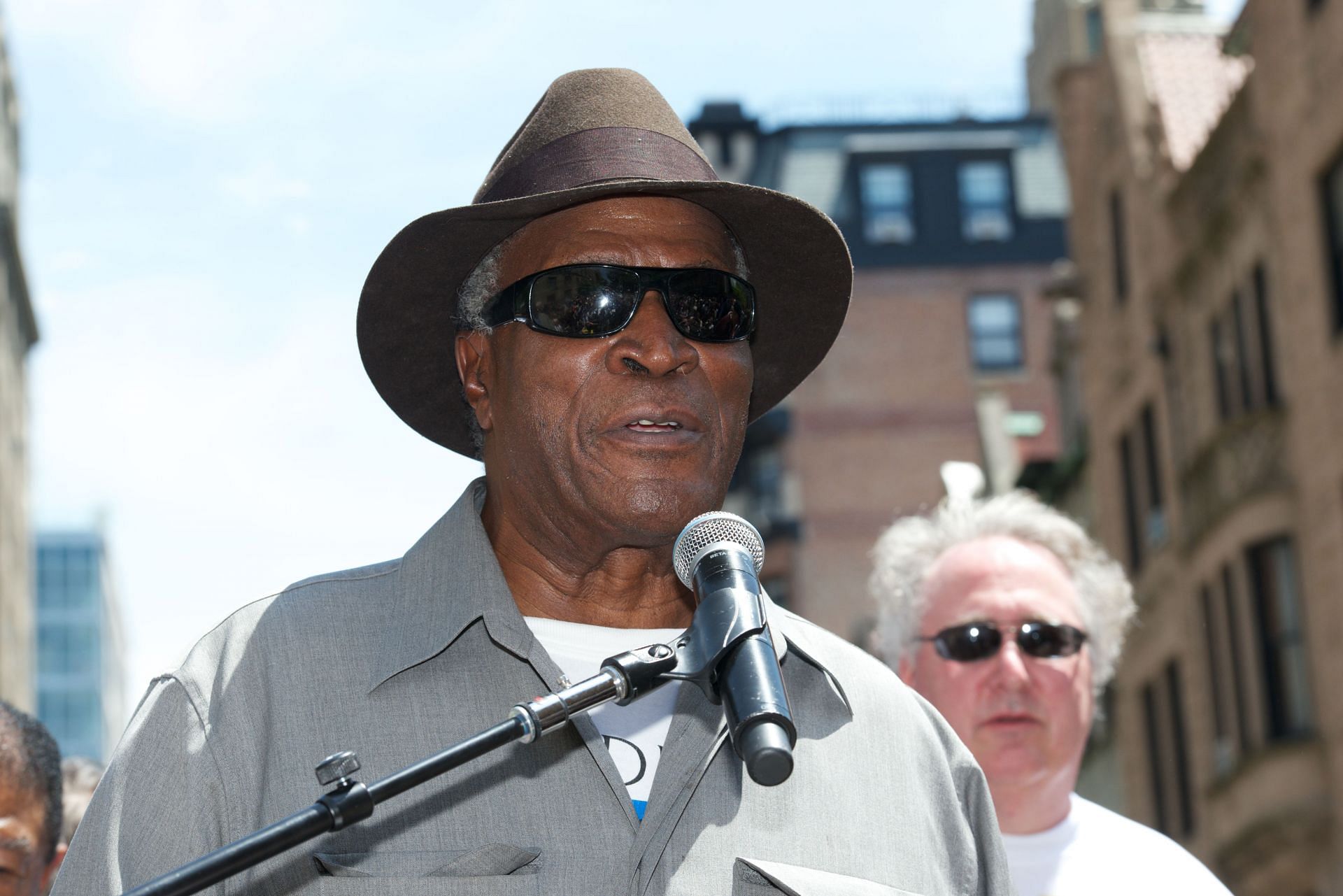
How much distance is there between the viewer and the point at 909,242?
46.4 m

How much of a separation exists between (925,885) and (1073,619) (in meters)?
2.54

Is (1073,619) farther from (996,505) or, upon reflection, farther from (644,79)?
(644,79)

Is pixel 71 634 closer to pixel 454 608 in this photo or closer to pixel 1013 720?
pixel 1013 720

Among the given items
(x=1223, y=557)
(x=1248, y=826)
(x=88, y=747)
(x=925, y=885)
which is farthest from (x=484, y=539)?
(x=88, y=747)

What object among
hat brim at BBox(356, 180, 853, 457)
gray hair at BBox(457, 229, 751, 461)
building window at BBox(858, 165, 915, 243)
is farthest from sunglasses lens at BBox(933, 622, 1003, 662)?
building window at BBox(858, 165, 915, 243)

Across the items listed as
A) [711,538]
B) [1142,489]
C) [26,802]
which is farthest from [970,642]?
[1142,489]

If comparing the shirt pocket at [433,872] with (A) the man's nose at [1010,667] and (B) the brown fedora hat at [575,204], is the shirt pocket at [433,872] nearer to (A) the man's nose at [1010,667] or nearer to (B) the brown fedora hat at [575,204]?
(B) the brown fedora hat at [575,204]

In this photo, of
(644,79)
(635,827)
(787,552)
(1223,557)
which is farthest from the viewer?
(787,552)

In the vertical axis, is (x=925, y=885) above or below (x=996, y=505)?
below

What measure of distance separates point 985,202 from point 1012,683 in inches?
1656

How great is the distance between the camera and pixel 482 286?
13.8ft

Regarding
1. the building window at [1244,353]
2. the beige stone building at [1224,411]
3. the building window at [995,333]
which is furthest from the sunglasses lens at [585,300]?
the building window at [995,333]

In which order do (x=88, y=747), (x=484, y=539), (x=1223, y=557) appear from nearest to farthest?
1. (x=484, y=539)
2. (x=1223, y=557)
3. (x=88, y=747)

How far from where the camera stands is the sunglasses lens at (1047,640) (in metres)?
5.81
